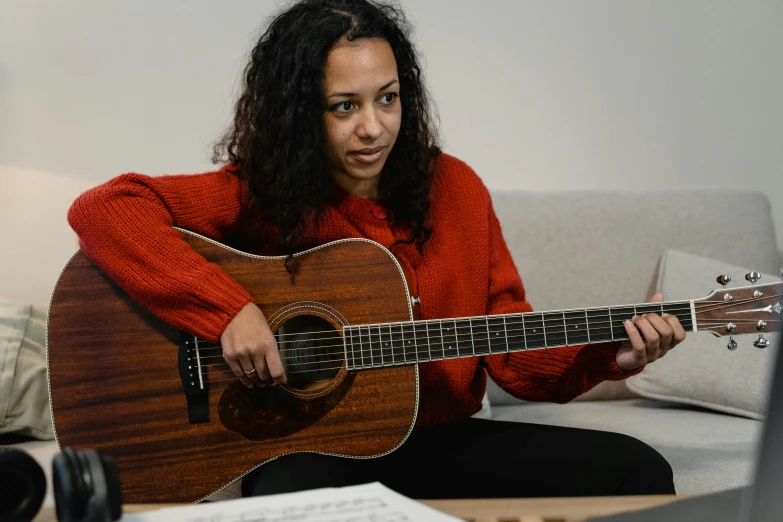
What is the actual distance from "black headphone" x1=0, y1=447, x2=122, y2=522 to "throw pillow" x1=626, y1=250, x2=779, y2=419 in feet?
5.39

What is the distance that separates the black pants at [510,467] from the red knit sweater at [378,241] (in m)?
0.13

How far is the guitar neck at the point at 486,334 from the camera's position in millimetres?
1426

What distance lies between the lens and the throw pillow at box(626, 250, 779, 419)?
1.98 m

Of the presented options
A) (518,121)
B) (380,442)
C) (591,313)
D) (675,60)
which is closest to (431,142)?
(591,313)

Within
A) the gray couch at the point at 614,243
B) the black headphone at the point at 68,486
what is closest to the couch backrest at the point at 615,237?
the gray couch at the point at 614,243

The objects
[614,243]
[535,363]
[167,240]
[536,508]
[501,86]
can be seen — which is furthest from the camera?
[501,86]

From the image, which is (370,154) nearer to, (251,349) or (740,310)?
(251,349)

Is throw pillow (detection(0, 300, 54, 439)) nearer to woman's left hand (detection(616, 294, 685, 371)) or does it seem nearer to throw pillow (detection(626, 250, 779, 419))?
woman's left hand (detection(616, 294, 685, 371))

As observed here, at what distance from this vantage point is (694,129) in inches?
105

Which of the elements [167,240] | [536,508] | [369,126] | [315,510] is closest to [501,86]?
[369,126]

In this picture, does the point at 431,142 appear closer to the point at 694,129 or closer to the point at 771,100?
the point at 694,129

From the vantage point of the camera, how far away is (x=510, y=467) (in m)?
1.41

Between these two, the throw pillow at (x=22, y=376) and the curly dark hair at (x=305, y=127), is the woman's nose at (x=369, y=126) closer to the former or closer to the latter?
the curly dark hair at (x=305, y=127)

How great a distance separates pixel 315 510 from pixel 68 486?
0.22 m
